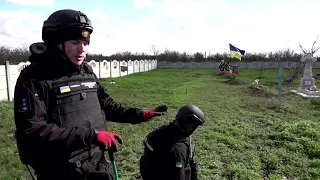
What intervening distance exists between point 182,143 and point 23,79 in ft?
4.23

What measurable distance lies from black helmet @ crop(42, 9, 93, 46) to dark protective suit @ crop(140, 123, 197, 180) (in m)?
1.06

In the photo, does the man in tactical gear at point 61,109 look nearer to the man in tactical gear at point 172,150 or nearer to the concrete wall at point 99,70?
the concrete wall at point 99,70

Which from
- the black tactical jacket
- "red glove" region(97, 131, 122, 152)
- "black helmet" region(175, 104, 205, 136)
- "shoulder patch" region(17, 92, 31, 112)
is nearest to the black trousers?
"red glove" region(97, 131, 122, 152)

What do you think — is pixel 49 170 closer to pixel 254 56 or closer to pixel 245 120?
pixel 245 120

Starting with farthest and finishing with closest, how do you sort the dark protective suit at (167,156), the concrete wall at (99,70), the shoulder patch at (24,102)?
the concrete wall at (99,70) < the dark protective suit at (167,156) < the shoulder patch at (24,102)

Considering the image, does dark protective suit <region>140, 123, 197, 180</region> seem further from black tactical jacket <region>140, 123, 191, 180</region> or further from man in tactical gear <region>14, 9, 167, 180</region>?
man in tactical gear <region>14, 9, 167, 180</region>

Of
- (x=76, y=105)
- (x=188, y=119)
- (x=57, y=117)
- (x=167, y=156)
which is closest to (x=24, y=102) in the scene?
(x=57, y=117)

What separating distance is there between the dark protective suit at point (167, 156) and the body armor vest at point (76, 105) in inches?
23.5

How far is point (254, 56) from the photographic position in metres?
49.9

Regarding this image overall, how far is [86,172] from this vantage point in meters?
1.69

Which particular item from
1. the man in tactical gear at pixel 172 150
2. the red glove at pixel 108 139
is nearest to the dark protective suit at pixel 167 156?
the man in tactical gear at pixel 172 150

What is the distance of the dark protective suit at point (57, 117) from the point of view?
1.46 m

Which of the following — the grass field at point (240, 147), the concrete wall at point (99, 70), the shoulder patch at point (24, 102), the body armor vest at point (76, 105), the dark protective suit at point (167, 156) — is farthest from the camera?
the concrete wall at point (99, 70)

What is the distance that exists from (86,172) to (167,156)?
73 cm
